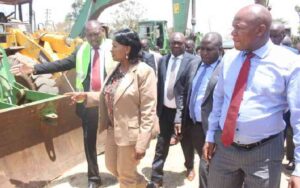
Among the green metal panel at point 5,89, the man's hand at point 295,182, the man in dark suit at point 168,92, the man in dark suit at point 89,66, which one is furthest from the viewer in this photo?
the green metal panel at point 5,89

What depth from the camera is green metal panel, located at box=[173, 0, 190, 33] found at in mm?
11945

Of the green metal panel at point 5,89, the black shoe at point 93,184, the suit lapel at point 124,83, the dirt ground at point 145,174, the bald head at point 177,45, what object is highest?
the bald head at point 177,45

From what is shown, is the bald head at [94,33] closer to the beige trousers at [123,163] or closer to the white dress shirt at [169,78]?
the white dress shirt at [169,78]

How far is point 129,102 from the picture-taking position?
3240 millimetres

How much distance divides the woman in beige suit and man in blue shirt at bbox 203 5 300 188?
2.75ft

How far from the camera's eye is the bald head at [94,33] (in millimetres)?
4184

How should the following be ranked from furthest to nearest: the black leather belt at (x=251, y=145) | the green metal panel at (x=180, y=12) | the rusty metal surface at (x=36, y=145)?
the green metal panel at (x=180, y=12) → the rusty metal surface at (x=36, y=145) → the black leather belt at (x=251, y=145)

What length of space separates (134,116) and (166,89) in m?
1.43

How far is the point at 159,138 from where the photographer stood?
4703mm

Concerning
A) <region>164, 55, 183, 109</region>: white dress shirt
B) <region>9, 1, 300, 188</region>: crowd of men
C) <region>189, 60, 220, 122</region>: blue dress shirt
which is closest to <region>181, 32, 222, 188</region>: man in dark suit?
<region>189, 60, 220, 122</region>: blue dress shirt

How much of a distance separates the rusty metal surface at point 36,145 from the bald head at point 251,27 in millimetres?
2632

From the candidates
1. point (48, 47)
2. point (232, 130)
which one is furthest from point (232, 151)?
point (48, 47)

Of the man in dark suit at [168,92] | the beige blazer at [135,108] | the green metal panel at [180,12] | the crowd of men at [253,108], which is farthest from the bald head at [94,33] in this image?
the green metal panel at [180,12]

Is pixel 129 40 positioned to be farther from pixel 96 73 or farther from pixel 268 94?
pixel 268 94
